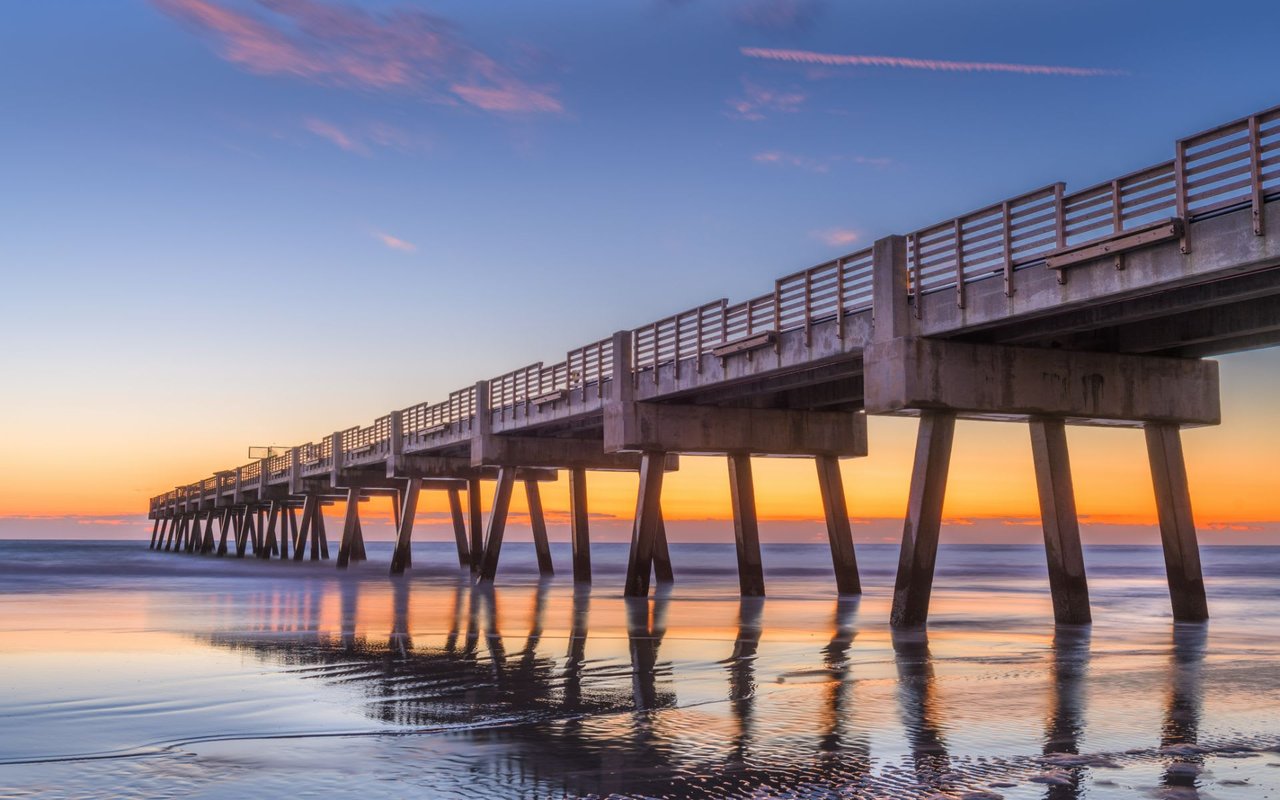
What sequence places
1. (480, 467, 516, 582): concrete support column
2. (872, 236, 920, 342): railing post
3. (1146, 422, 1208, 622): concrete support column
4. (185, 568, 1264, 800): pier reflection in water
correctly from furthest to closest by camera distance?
(480, 467, 516, 582): concrete support column → (1146, 422, 1208, 622): concrete support column → (872, 236, 920, 342): railing post → (185, 568, 1264, 800): pier reflection in water

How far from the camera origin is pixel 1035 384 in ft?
70.2

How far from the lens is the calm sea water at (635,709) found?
26.0 feet

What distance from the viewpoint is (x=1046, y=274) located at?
18281 mm

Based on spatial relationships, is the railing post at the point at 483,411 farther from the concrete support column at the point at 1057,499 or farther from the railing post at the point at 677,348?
the concrete support column at the point at 1057,499

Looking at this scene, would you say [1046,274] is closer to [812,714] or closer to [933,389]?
[933,389]

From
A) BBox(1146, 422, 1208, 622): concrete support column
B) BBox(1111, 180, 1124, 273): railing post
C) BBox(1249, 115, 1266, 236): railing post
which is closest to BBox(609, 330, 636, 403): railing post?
BBox(1146, 422, 1208, 622): concrete support column

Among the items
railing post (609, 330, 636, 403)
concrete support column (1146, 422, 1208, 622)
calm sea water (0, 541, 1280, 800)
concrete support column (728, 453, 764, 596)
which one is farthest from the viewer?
concrete support column (728, 453, 764, 596)

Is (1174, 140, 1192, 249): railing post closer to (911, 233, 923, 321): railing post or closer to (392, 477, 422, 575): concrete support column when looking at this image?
(911, 233, 923, 321): railing post

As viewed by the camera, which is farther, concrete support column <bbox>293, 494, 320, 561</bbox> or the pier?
concrete support column <bbox>293, 494, 320, 561</bbox>

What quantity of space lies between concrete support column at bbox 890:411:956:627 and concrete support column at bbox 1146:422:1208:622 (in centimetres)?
433

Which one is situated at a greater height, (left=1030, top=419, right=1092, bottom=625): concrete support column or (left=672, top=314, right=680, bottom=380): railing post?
(left=672, top=314, right=680, bottom=380): railing post

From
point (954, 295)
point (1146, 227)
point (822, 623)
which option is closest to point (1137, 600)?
point (822, 623)

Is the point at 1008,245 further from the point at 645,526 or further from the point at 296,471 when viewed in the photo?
the point at 296,471

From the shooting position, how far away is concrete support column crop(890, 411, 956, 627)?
2136 cm
